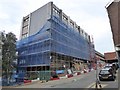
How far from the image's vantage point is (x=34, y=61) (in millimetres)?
43875

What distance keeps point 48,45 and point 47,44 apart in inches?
15.9

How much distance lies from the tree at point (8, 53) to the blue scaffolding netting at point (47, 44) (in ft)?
29.2

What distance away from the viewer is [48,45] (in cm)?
4059

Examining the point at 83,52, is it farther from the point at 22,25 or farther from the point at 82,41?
the point at 22,25

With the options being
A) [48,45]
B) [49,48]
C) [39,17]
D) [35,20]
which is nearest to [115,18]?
[49,48]

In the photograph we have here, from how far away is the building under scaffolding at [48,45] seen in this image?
1623 inches

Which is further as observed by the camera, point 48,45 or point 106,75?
point 48,45

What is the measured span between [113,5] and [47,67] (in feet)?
62.0

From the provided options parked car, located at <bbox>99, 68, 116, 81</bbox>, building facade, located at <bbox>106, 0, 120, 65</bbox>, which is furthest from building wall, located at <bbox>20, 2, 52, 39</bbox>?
parked car, located at <bbox>99, 68, 116, 81</bbox>

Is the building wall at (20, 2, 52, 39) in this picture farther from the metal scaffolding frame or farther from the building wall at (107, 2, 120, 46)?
the building wall at (107, 2, 120, 46)

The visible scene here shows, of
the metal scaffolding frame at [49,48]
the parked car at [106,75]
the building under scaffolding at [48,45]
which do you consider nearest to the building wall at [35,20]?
the building under scaffolding at [48,45]

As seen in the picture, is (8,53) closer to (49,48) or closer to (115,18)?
(49,48)

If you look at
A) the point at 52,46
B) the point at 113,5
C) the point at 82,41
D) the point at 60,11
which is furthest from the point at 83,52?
the point at 113,5

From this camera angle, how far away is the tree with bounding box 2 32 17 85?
29828mm
